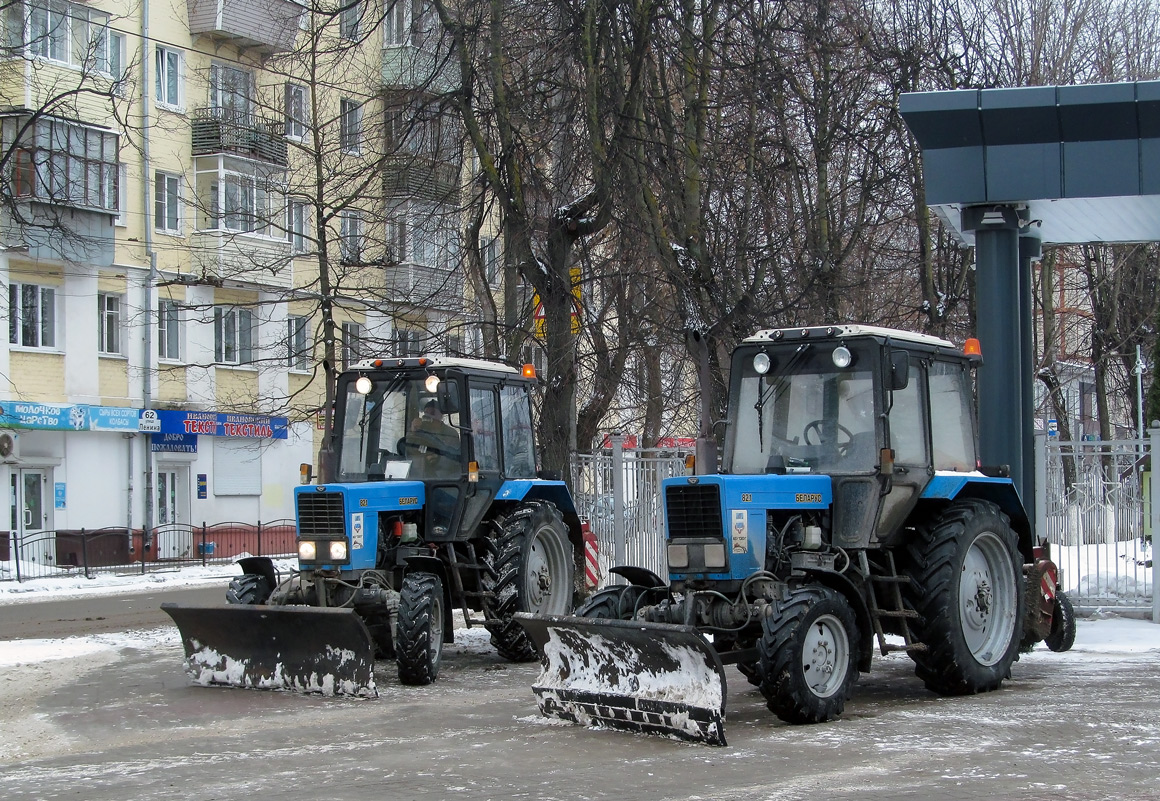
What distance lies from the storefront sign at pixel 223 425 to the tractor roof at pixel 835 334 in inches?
994

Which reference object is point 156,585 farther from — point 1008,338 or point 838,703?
point 838,703

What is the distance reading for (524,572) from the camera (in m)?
12.8

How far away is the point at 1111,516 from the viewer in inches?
595

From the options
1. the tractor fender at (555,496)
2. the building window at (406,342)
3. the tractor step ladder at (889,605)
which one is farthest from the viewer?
the building window at (406,342)

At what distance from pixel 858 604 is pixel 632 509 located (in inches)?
309

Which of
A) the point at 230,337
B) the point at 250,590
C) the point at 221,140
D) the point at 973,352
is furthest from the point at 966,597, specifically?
the point at 230,337

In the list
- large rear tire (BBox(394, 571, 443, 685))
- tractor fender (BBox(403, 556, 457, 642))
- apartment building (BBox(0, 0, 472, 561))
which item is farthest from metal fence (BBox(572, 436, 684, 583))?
apartment building (BBox(0, 0, 472, 561))

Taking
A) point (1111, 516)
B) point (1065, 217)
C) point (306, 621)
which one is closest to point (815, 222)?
point (1065, 217)

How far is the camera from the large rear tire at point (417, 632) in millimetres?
11117

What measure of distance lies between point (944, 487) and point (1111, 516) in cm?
559

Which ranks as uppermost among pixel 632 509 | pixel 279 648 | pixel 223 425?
pixel 223 425

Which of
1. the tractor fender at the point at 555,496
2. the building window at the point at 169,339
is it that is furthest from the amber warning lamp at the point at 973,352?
the building window at the point at 169,339

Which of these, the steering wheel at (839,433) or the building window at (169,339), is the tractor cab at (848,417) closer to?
the steering wheel at (839,433)

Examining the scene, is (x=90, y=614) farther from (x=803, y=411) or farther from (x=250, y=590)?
(x=803, y=411)
